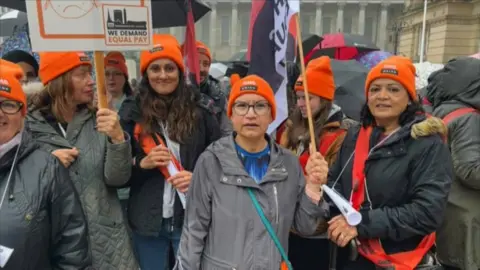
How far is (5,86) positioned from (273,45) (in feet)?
6.27

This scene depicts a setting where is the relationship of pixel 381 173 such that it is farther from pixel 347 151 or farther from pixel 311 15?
pixel 311 15

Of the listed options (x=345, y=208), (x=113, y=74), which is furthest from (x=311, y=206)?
(x=113, y=74)

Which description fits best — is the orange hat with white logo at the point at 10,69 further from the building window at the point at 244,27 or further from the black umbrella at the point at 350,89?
the building window at the point at 244,27

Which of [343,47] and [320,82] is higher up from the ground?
[343,47]

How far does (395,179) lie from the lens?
2.63m

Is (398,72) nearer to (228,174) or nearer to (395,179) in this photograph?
(395,179)

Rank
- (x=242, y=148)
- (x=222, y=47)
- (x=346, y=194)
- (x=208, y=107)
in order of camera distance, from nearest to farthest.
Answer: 1. (x=242, y=148)
2. (x=346, y=194)
3. (x=208, y=107)
4. (x=222, y=47)

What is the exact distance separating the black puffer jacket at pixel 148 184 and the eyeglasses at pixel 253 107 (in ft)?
1.99

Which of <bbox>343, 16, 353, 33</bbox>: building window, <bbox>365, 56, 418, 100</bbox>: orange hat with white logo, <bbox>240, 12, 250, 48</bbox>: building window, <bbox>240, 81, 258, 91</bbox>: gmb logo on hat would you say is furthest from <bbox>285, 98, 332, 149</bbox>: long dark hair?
<bbox>343, 16, 353, 33</bbox>: building window

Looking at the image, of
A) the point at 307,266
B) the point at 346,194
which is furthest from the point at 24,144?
the point at 307,266

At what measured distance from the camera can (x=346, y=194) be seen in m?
2.90

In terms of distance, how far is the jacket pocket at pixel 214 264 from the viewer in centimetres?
244

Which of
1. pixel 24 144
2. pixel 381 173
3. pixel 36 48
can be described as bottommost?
pixel 381 173

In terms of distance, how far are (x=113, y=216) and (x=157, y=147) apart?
1.73 ft
